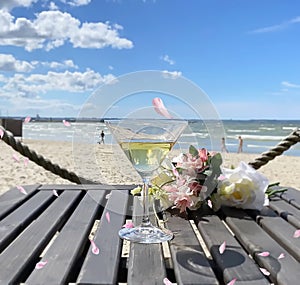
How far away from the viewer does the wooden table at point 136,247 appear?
768mm

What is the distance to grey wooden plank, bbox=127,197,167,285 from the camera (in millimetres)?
749

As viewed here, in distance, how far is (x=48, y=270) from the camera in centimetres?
77

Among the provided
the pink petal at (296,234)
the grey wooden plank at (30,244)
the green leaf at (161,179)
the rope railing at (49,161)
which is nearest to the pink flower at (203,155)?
the green leaf at (161,179)

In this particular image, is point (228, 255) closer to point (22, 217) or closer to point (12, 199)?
point (22, 217)

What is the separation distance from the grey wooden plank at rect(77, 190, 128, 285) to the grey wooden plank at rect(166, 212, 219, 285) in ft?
0.40

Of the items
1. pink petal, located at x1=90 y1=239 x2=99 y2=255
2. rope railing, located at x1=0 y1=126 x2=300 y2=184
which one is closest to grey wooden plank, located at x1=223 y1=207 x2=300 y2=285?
pink petal, located at x1=90 y1=239 x2=99 y2=255

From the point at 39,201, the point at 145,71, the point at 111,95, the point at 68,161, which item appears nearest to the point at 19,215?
the point at 39,201

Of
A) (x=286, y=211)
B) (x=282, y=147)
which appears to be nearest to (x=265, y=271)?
(x=286, y=211)

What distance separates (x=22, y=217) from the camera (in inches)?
46.7

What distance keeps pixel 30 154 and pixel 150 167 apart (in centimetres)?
162

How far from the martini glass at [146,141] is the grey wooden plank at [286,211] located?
0.40 meters

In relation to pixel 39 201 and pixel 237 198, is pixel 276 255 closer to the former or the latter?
pixel 237 198

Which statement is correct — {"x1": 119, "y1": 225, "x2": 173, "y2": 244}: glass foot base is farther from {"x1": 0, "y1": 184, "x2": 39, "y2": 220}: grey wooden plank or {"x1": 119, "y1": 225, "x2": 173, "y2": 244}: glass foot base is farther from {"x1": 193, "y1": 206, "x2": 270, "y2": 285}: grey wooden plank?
{"x1": 0, "y1": 184, "x2": 39, "y2": 220}: grey wooden plank

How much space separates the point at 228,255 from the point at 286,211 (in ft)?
1.68
